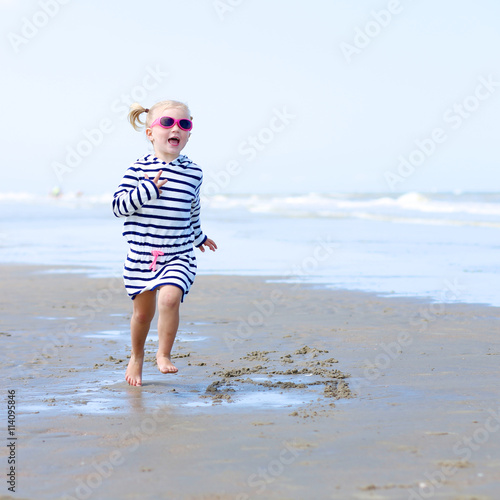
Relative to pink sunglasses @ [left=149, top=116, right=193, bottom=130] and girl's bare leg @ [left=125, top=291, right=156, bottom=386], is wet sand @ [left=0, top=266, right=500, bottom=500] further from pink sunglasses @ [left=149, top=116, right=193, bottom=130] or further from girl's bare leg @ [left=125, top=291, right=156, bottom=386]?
pink sunglasses @ [left=149, top=116, right=193, bottom=130]

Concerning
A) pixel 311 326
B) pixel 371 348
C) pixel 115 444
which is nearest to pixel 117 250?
pixel 311 326

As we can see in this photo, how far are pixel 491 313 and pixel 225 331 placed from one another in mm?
2527

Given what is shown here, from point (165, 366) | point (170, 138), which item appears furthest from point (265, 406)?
point (170, 138)

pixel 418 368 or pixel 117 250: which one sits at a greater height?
pixel 117 250

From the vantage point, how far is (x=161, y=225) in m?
4.54

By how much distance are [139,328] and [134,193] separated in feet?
2.79

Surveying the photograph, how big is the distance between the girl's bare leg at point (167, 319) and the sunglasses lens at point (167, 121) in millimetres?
966

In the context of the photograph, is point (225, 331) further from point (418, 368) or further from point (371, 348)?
point (418, 368)

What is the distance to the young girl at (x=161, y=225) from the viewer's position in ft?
14.7

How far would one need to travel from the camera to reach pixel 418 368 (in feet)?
16.1

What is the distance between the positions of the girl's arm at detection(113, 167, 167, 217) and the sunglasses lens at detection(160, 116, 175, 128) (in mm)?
292

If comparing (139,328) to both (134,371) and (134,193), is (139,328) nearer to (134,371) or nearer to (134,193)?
(134,371)

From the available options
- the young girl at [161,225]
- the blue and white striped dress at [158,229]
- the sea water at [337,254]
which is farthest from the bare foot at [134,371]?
the sea water at [337,254]

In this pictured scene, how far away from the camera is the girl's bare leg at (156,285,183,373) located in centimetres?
447
